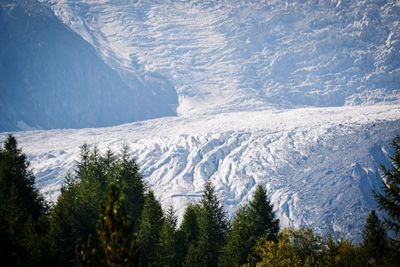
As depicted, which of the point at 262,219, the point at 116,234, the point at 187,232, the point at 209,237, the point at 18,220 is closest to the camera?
the point at 116,234

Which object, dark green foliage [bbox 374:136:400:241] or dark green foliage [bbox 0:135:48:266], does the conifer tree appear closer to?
dark green foliage [bbox 374:136:400:241]

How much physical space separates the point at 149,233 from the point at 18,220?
10959 millimetres

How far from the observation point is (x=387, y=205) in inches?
914

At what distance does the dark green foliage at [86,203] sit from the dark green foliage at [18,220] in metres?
1.31

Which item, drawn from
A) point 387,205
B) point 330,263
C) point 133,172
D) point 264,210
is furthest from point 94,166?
point 387,205

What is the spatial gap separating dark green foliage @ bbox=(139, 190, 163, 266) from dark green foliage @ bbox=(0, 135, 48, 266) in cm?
797

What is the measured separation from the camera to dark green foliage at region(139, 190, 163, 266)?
42494 millimetres

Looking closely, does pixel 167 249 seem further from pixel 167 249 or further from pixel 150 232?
pixel 150 232

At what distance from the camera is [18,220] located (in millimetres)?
37375

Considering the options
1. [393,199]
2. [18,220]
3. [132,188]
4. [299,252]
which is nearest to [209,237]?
[299,252]

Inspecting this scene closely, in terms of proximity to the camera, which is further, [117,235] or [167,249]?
[167,249]

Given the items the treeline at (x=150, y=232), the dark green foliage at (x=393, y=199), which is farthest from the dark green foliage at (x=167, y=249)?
the dark green foliage at (x=393, y=199)

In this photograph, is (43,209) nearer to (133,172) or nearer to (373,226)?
(133,172)

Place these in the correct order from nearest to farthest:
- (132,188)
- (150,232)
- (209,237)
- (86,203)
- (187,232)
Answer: (86,203)
(209,237)
(150,232)
(187,232)
(132,188)
